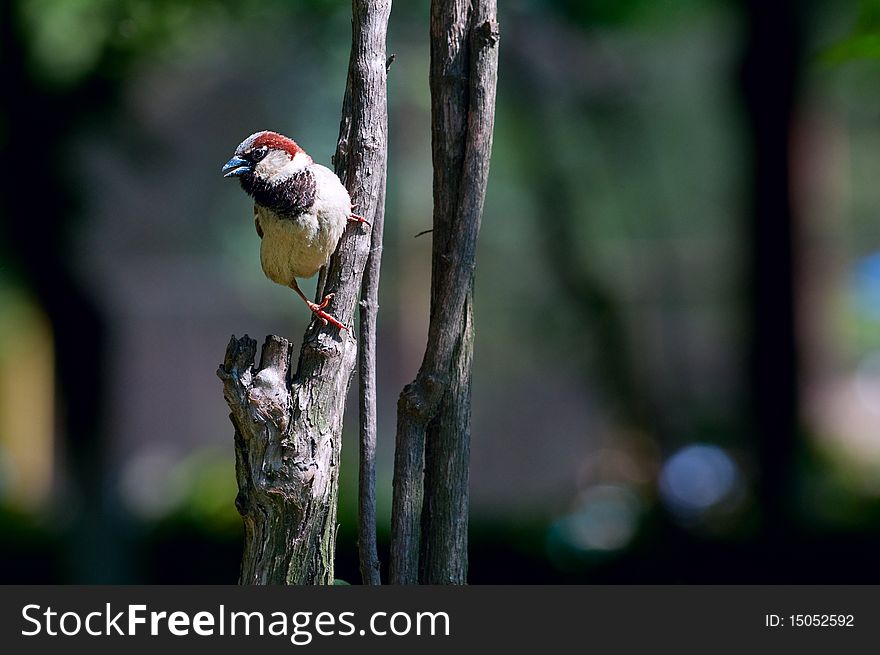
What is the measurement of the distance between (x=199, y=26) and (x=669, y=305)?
19.8 feet

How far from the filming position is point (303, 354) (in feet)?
8.23

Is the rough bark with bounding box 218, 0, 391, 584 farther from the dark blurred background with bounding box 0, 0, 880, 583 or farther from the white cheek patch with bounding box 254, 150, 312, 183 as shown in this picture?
the dark blurred background with bounding box 0, 0, 880, 583

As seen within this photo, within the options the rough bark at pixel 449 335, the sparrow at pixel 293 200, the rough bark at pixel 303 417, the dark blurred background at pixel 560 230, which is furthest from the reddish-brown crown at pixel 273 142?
the dark blurred background at pixel 560 230

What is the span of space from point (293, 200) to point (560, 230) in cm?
629

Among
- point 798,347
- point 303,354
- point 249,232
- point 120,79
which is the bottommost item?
point 303,354

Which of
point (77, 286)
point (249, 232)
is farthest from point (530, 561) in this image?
point (249, 232)

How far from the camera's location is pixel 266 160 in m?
2.72

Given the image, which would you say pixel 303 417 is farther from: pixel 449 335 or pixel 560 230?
pixel 560 230

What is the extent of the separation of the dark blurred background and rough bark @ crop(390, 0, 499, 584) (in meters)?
1.23

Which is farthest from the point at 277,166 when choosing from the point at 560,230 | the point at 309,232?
the point at 560,230

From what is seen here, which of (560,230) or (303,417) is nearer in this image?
(303,417)

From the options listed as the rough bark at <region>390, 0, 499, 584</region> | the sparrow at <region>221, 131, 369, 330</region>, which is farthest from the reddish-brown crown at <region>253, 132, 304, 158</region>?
the rough bark at <region>390, 0, 499, 584</region>

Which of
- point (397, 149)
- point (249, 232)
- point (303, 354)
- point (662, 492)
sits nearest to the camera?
point (303, 354)

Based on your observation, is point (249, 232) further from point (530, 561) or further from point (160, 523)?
point (530, 561)
